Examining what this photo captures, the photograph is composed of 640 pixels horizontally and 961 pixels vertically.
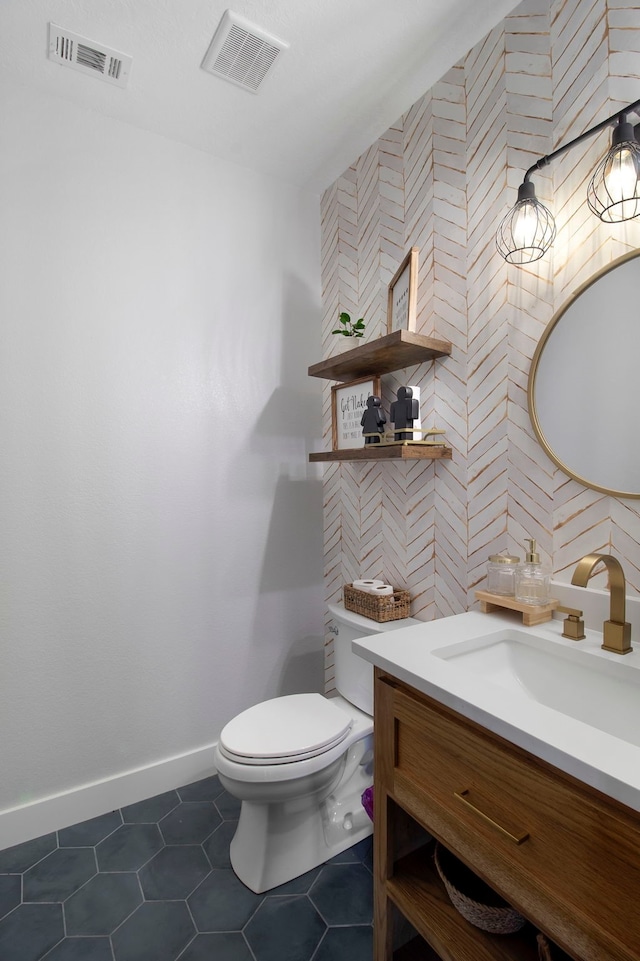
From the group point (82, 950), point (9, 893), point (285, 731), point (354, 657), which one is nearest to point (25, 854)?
point (9, 893)

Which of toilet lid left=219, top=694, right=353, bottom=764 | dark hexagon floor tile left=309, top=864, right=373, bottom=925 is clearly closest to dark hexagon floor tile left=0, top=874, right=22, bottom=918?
toilet lid left=219, top=694, right=353, bottom=764

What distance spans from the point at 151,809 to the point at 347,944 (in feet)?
2.98

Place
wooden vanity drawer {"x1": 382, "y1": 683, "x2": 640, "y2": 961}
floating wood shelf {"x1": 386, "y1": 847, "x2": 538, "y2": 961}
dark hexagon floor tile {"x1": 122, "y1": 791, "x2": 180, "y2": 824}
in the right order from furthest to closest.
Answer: dark hexagon floor tile {"x1": 122, "y1": 791, "x2": 180, "y2": 824}, floating wood shelf {"x1": 386, "y1": 847, "x2": 538, "y2": 961}, wooden vanity drawer {"x1": 382, "y1": 683, "x2": 640, "y2": 961}

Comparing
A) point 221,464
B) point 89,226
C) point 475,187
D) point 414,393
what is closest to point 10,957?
point 221,464

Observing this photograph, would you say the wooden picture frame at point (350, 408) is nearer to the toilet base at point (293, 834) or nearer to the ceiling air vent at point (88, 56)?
the toilet base at point (293, 834)

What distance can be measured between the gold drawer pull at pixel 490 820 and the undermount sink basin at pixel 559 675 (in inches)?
8.2

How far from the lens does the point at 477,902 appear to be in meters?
0.99

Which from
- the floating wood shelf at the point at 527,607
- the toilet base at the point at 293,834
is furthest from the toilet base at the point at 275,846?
the floating wood shelf at the point at 527,607

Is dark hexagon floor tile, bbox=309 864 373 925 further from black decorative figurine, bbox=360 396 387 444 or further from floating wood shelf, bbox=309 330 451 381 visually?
floating wood shelf, bbox=309 330 451 381

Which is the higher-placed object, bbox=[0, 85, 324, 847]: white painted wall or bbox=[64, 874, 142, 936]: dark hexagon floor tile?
bbox=[0, 85, 324, 847]: white painted wall

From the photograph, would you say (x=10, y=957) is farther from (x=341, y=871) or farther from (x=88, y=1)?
(x=88, y=1)

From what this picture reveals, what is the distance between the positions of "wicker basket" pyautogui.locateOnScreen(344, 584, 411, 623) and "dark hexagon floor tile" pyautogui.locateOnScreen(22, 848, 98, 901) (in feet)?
3.96

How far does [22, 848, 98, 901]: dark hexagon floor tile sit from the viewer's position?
1.48 meters

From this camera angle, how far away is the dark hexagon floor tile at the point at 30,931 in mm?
1289
